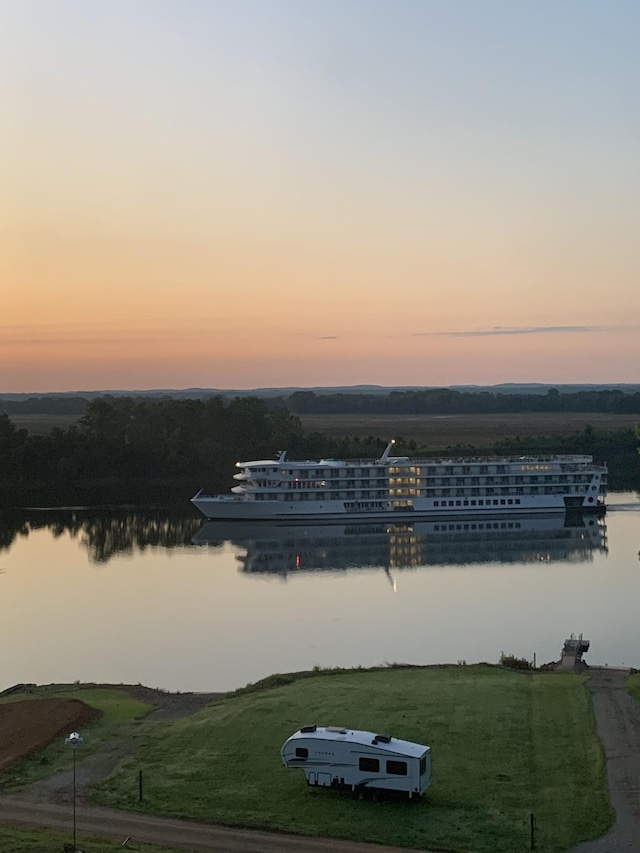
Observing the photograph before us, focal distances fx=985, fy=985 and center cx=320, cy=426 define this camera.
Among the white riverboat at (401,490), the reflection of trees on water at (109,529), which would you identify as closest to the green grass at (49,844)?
the reflection of trees on water at (109,529)

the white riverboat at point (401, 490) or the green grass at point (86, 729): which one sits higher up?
the white riverboat at point (401, 490)

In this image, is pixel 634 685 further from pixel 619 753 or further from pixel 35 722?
pixel 35 722

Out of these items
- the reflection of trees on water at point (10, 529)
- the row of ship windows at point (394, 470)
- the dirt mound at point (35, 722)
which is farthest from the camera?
the row of ship windows at point (394, 470)

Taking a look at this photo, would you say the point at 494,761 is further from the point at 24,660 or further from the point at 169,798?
the point at 24,660

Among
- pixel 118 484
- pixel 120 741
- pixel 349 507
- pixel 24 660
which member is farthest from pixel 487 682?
pixel 118 484

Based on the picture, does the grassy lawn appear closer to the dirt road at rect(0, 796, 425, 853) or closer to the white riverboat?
the dirt road at rect(0, 796, 425, 853)

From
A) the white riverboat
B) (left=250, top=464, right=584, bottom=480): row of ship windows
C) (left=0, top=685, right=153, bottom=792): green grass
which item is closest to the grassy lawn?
(left=0, top=685, right=153, bottom=792): green grass

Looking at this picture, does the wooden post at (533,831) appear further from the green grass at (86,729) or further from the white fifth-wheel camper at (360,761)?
the green grass at (86,729)
